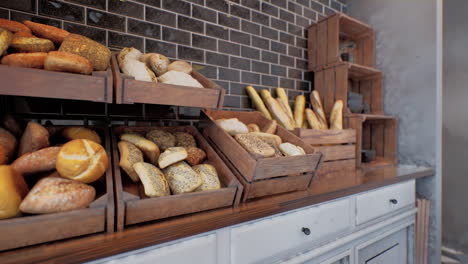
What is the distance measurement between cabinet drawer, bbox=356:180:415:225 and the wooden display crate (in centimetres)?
117

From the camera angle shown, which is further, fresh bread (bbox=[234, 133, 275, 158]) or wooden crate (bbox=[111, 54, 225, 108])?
fresh bread (bbox=[234, 133, 275, 158])

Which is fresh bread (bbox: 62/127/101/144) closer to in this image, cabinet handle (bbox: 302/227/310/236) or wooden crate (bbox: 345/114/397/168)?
cabinet handle (bbox: 302/227/310/236)

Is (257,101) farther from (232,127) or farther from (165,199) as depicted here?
(165,199)

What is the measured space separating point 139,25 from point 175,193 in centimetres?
103

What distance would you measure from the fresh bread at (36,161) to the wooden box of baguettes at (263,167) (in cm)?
55

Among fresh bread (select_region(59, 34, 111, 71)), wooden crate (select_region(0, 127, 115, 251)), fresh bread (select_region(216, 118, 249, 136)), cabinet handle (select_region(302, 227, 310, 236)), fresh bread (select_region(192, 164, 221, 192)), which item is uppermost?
fresh bread (select_region(59, 34, 111, 71))

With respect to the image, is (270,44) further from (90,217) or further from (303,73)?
(90,217)

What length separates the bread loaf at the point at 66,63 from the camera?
71 centimetres

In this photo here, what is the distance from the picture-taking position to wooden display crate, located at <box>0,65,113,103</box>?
654mm

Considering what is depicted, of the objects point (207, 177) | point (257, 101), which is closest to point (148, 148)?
point (207, 177)

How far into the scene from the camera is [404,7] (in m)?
2.09

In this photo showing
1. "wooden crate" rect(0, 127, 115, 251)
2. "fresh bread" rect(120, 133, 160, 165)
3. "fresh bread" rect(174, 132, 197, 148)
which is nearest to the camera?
"wooden crate" rect(0, 127, 115, 251)

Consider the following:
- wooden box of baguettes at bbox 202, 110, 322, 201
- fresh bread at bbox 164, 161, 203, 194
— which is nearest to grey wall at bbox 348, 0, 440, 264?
wooden box of baguettes at bbox 202, 110, 322, 201

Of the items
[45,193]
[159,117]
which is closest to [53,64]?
[45,193]
